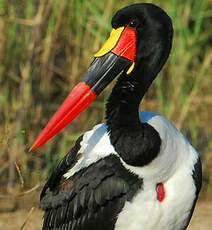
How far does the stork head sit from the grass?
6.33 feet

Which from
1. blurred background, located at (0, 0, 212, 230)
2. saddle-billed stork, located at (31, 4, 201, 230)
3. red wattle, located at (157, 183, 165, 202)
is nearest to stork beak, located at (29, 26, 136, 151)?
saddle-billed stork, located at (31, 4, 201, 230)

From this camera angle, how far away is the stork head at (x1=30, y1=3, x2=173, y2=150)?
3.55m

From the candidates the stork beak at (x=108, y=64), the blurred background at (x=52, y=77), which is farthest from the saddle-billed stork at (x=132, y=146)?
the blurred background at (x=52, y=77)

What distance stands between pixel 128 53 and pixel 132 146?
0.47 meters

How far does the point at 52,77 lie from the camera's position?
6.97 meters

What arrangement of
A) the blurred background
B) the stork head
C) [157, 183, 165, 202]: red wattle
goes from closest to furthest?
the stork head
[157, 183, 165, 202]: red wattle
the blurred background

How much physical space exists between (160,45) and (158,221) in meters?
0.91

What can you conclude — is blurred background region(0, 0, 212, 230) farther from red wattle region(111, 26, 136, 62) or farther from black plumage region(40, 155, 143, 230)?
red wattle region(111, 26, 136, 62)

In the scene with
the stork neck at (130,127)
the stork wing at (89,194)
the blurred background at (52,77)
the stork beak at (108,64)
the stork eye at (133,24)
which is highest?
the stork eye at (133,24)

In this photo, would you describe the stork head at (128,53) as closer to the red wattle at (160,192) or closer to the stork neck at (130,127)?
the stork neck at (130,127)

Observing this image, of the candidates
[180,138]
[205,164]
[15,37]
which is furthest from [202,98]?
[180,138]

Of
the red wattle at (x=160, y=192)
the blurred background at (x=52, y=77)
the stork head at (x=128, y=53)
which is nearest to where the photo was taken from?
the stork head at (x=128, y=53)

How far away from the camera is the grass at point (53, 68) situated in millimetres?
5789

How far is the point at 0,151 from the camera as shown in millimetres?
6047
